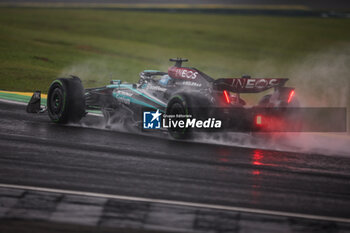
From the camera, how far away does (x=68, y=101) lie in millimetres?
10508

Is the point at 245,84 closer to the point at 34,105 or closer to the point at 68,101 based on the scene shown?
the point at 68,101

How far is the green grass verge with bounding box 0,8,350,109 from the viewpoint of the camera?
19.5 meters

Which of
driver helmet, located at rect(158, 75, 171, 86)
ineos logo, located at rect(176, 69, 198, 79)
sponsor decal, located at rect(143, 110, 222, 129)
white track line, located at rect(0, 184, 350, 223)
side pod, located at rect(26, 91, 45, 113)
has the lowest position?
white track line, located at rect(0, 184, 350, 223)

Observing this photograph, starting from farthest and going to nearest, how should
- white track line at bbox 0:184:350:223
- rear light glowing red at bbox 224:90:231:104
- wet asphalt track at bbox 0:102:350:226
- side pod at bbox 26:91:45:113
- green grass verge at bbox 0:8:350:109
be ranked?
green grass verge at bbox 0:8:350:109
side pod at bbox 26:91:45:113
rear light glowing red at bbox 224:90:231:104
wet asphalt track at bbox 0:102:350:226
white track line at bbox 0:184:350:223

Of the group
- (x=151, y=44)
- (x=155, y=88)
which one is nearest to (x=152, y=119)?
(x=155, y=88)

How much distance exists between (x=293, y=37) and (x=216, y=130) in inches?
900

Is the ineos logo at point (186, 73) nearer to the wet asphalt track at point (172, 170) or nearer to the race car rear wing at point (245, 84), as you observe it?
the race car rear wing at point (245, 84)

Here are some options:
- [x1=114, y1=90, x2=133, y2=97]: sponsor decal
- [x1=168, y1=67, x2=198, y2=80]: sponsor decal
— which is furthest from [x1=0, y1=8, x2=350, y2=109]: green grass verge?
[x1=168, y1=67, x2=198, y2=80]: sponsor decal

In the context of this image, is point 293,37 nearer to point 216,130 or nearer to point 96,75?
point 96,75

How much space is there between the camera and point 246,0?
4703 centimetres

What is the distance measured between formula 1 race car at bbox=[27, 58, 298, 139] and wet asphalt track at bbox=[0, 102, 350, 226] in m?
0.56

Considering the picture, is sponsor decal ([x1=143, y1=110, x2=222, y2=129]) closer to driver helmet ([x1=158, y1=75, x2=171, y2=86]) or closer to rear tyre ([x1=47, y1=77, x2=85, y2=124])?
driver helmet ([x1=158, y1=75, x2=171, y2=86])

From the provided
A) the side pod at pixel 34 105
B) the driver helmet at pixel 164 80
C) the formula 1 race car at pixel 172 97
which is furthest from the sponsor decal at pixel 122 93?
the side pod at pixel 34 105

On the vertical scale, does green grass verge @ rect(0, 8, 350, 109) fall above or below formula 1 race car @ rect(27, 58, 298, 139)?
above
